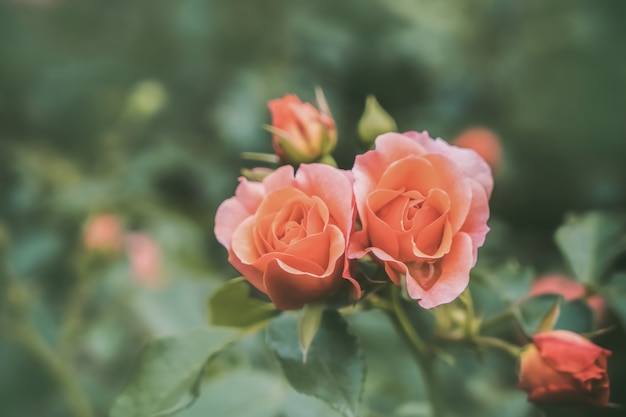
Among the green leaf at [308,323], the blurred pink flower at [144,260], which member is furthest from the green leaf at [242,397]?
the blurred pink flower at [144,260]

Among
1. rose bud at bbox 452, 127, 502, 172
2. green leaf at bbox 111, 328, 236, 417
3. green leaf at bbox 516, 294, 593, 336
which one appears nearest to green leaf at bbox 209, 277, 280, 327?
green leaf at bbox 111, 328, 236, 417

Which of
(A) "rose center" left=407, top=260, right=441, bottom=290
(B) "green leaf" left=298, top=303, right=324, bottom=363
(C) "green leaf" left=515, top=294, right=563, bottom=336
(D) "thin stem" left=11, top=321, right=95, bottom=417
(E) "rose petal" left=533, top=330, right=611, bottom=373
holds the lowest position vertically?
(D) "thin stem" left=11, top=321, right=95, bottom=417

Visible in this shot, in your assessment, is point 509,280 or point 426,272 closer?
→ point 426,272

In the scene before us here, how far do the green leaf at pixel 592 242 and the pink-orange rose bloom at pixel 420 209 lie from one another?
0.21m

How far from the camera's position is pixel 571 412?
67 cm

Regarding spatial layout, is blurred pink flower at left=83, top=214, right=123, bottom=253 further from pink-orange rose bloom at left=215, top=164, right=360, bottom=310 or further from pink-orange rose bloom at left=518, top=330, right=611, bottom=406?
pink-orange rose bloom at left=518, top=330, right=611, bottom=406

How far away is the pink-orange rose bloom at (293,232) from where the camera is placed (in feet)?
1.81

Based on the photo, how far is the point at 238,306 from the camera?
2.14ft

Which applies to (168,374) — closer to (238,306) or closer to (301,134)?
(238,306)

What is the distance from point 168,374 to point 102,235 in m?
0.62

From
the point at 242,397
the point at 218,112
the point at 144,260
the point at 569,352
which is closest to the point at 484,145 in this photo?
the point at 218,112

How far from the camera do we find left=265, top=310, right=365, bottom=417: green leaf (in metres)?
0.55

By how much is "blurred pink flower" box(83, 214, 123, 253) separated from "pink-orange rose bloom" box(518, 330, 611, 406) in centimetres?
79

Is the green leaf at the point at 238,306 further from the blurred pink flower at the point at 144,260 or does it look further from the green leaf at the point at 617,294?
the blurred pink flower at the point at 144,260
